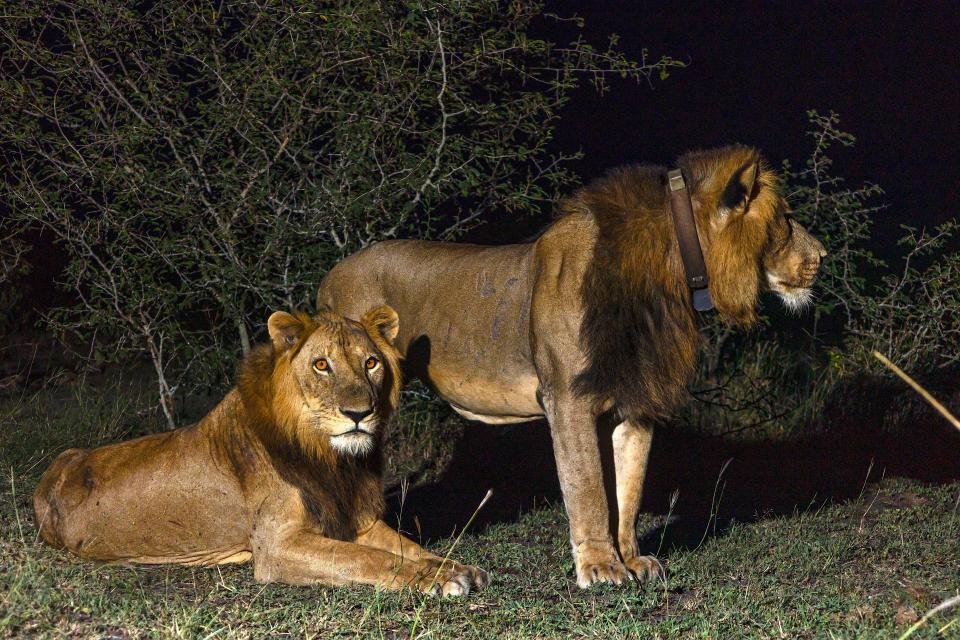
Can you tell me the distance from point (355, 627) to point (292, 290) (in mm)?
3510

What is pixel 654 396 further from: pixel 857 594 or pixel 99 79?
pixel 99 79

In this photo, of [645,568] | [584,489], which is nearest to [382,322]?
[584,489]

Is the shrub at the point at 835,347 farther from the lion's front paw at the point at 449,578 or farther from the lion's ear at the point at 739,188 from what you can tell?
the lion's front paw at the point at 449,578

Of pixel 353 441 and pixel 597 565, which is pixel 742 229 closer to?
pixel 597 565

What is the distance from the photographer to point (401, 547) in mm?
4043

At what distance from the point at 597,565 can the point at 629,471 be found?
572 millimetres

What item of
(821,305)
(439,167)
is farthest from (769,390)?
(439,167)

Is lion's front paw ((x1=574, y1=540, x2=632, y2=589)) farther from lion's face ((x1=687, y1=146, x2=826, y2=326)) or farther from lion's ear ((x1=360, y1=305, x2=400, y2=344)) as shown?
lion's ear ((x1=360, y1=305, x2=400, y2=344))

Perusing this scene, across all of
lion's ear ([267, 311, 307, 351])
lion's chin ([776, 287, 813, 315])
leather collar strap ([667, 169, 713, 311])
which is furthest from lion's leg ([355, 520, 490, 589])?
lion's chin ([776, 287, 813, 315])

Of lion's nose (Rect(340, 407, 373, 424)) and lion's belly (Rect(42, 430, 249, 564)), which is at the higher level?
lion's nose (Rect(340, 407, 373, 424))

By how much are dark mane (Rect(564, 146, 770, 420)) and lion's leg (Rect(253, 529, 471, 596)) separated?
84cm

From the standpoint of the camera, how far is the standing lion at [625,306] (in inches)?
163

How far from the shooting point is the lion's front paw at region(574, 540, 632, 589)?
4047 mm

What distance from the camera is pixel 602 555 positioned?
13.5 feet
